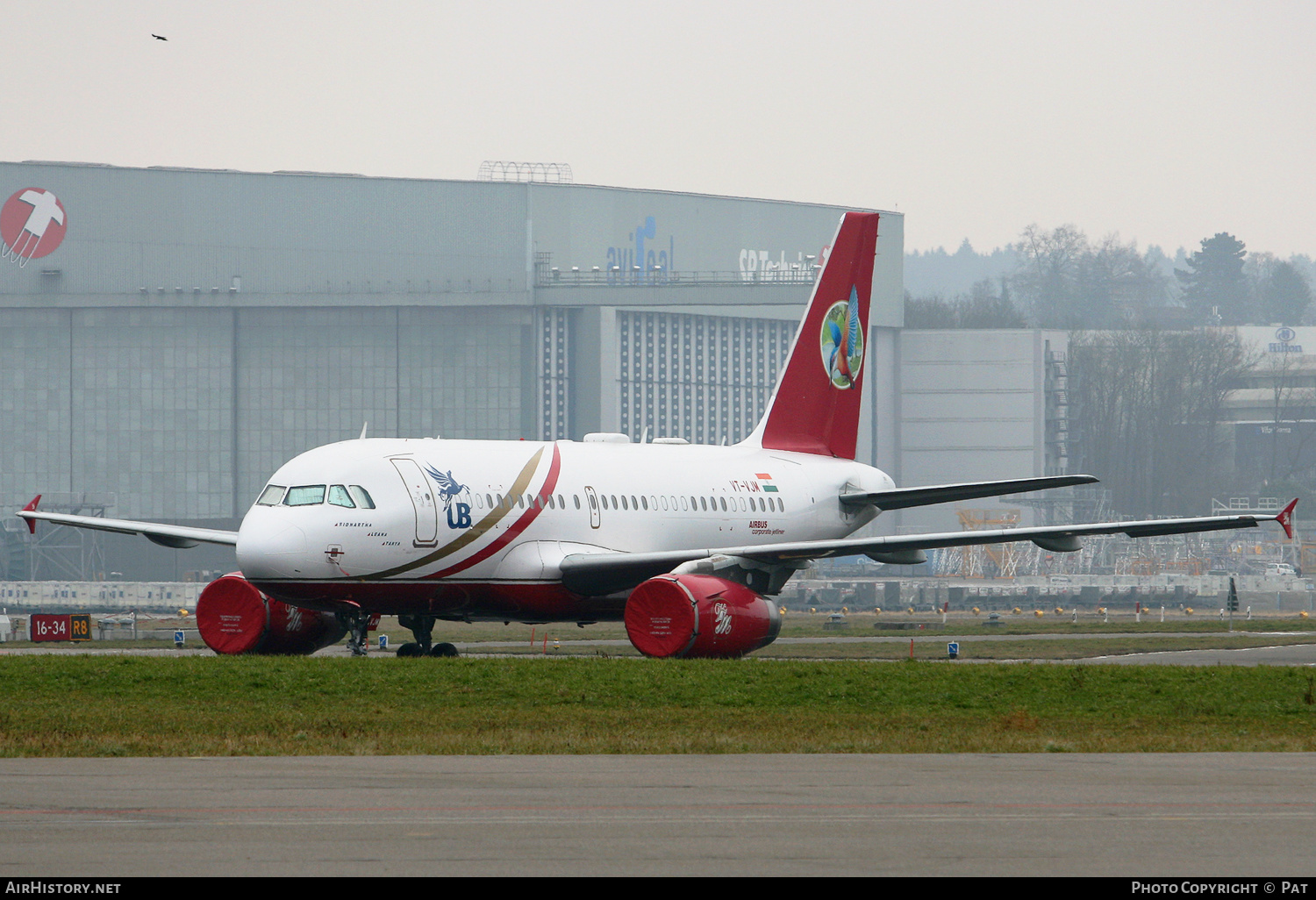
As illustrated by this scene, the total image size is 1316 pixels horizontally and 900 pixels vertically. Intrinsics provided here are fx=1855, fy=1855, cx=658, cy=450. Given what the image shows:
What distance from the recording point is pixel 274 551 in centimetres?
3047

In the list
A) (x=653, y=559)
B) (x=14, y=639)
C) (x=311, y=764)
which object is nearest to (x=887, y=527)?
(x=14, y=639)

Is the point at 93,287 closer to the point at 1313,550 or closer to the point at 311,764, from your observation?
the point at 1313,550

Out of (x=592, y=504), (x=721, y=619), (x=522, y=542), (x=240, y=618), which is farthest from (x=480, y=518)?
(x=721, y=619)

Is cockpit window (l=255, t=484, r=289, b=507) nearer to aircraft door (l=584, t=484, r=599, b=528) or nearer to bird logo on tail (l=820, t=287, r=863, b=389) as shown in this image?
aircraft door (l=584, t=484, r=599, b=528)

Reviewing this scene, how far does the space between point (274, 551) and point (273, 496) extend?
5.70ft

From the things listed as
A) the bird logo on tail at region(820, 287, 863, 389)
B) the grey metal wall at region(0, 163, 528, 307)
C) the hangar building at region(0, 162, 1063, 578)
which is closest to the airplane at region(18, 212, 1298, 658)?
the bird logo on tail at region(820, 287, 863, 389)

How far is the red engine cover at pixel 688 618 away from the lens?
31391 millimetres

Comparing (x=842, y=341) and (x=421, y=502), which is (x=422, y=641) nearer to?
(x=421, y=502)

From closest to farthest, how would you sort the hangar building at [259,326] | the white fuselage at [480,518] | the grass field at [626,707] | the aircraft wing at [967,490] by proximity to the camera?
the grass field at [626,707], the white fuselage at [480,518], the aircraft wing at [967,490], the hangar building at [259,326]

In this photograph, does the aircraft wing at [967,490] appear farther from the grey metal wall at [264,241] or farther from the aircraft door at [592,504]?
the grey metal wall at [264,241]

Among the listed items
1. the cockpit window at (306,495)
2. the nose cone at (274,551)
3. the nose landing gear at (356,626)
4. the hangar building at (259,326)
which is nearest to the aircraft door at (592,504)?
the nose landing gear at (356,626)

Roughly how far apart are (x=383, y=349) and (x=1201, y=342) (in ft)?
254

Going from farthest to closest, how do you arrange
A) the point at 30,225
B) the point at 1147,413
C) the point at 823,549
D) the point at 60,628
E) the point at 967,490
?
the point at 1147,413 < the point at 30,225 < the point at 60,628 < the point at 967,490 < the point at 823,549

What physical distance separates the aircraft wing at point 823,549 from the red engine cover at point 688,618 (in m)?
1.20
